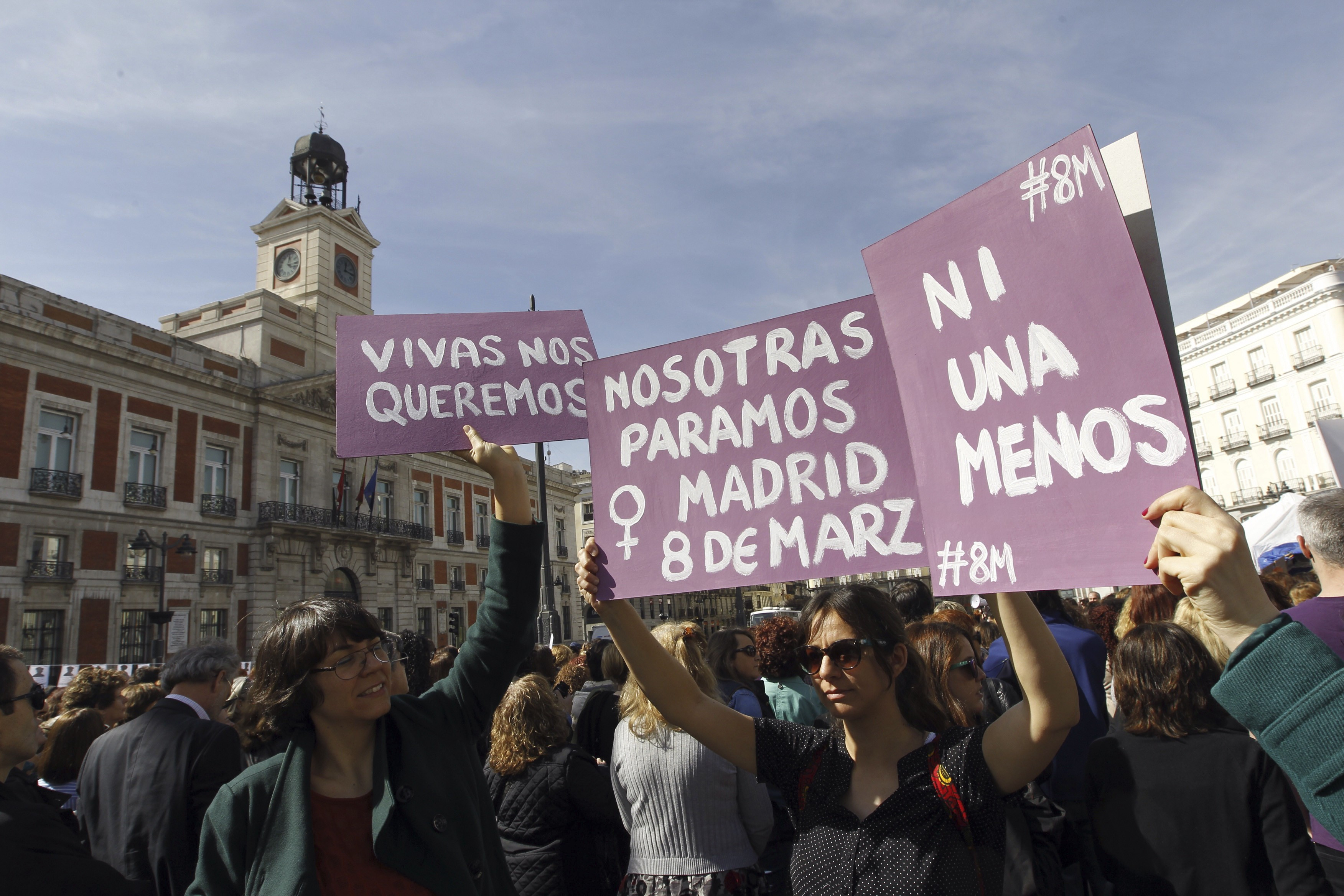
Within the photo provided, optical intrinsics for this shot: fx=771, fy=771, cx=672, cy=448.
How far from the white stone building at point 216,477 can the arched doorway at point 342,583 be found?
3.7 inches

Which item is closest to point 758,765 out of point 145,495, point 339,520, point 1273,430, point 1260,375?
point 145,495

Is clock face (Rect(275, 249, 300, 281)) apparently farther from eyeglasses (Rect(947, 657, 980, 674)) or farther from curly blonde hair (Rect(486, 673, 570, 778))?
eyeglasses (Rect(947, 657, 980, 674))

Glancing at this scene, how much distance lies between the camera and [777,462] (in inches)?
90.2

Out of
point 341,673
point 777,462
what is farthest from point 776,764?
point 341,673

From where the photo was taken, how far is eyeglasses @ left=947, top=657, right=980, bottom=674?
10.5ft

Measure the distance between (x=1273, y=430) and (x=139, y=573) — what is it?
4242 cm

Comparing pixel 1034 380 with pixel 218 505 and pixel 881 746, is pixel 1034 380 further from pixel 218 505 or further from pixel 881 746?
pixel 218 505

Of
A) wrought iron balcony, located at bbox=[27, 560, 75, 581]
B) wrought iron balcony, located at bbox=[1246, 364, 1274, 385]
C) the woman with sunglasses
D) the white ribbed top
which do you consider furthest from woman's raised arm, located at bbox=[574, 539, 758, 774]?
wrought iron balcony, located at bbox=[1246, 364, 1274, 385]

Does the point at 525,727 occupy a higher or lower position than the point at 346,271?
lower

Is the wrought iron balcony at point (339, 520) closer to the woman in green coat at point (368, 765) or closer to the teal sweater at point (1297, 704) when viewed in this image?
the woman in green coat at point (368, 765)

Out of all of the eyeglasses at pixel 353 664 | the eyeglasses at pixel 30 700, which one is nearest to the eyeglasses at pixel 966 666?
the eyeglasses at pixel 353 664

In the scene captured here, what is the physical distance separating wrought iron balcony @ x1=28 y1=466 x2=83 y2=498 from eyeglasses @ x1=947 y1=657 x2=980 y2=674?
23.4 meters

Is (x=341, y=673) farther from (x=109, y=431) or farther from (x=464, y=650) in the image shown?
(x=109, y=431)

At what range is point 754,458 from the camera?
233 centimetres
